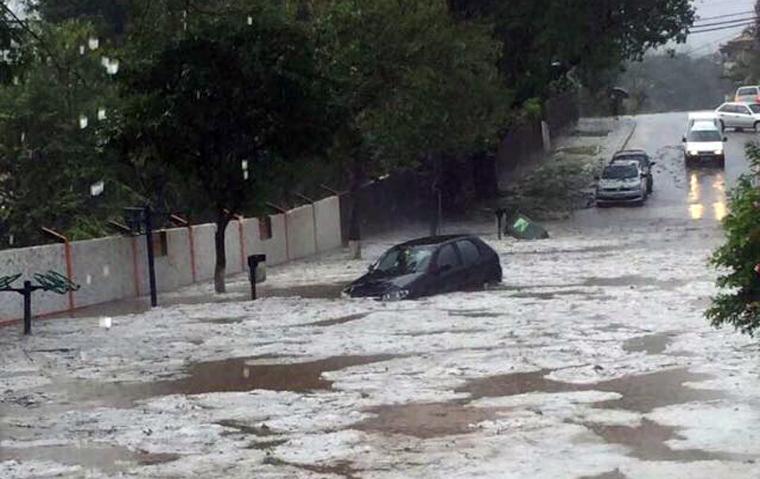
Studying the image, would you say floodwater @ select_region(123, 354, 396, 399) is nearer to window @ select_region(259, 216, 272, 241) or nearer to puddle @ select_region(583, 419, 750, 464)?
puddle @ select_region(583, 419, 750, 464)

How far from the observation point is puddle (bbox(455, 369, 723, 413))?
12188mm

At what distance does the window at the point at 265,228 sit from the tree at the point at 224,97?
8.67 metres

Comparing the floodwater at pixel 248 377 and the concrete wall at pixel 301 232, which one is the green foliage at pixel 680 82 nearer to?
the concrete wall at pixel 301 232

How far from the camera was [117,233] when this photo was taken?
28.4 metres

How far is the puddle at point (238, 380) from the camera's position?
14.0 meters

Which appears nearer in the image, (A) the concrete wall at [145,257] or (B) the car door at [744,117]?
(A) the concrete wall at [145,257]

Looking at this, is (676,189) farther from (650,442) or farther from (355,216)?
(650,442)

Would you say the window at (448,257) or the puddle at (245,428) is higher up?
the window at (448,257)

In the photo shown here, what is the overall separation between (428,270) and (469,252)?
1716mm

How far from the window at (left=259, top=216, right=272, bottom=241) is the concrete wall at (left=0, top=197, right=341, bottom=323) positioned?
0.09 m

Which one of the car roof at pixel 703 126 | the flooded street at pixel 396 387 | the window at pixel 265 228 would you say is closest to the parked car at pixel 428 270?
the flooded street at pixel 396 387

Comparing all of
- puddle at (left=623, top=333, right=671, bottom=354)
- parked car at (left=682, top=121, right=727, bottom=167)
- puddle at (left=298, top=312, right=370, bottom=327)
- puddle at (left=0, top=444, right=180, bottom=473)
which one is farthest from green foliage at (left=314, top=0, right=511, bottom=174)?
parked car at (left=682, top=121, right=727, bottom=167)

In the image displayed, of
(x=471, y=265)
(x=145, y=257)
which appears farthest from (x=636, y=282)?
(x=145, y=257)

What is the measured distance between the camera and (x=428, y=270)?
23172 millimetres
